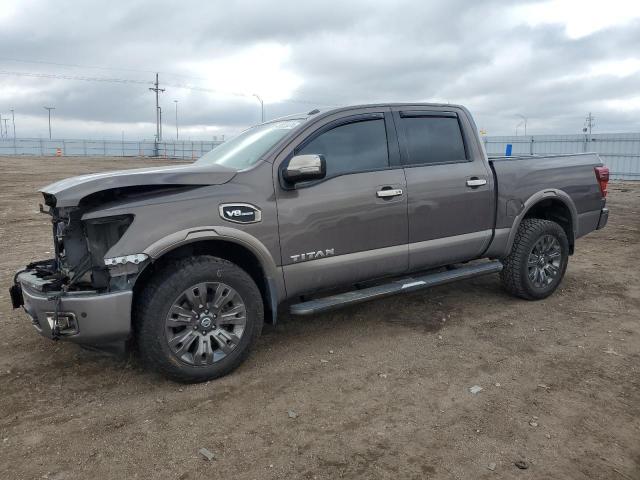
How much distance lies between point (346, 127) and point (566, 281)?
11.8 feet

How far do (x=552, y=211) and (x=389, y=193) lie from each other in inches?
97.2

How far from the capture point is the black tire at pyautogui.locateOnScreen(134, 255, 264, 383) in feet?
11.0

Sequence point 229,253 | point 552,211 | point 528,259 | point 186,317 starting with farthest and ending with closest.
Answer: point 552,211
point 528,259
point 229,253
point 186,317

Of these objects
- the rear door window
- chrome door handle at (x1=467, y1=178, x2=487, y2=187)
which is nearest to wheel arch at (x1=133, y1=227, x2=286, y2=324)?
the rear door window

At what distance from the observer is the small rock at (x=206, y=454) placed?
2758mm

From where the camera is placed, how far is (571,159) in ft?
18.3

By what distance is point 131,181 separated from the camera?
3.33 m

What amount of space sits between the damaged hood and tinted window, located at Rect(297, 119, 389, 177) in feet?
2.32

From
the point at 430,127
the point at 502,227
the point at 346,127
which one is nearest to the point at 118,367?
the point at 346,127

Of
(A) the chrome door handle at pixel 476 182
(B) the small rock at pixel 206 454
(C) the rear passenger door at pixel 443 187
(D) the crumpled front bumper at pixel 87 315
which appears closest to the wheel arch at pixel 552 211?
(C) the rear passenger door at pixel 443 187

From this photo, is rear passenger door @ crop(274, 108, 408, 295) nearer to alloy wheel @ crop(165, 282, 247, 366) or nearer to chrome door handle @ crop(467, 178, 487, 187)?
alloy wheel @ crop(165, 282, 247, 366)

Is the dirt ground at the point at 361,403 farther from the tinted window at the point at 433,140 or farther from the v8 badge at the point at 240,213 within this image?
the tinted window at the point at 433,140

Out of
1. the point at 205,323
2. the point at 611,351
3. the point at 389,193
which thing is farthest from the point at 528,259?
Result: the point at 205,323

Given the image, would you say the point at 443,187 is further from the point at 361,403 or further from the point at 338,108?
the point at 361,403
